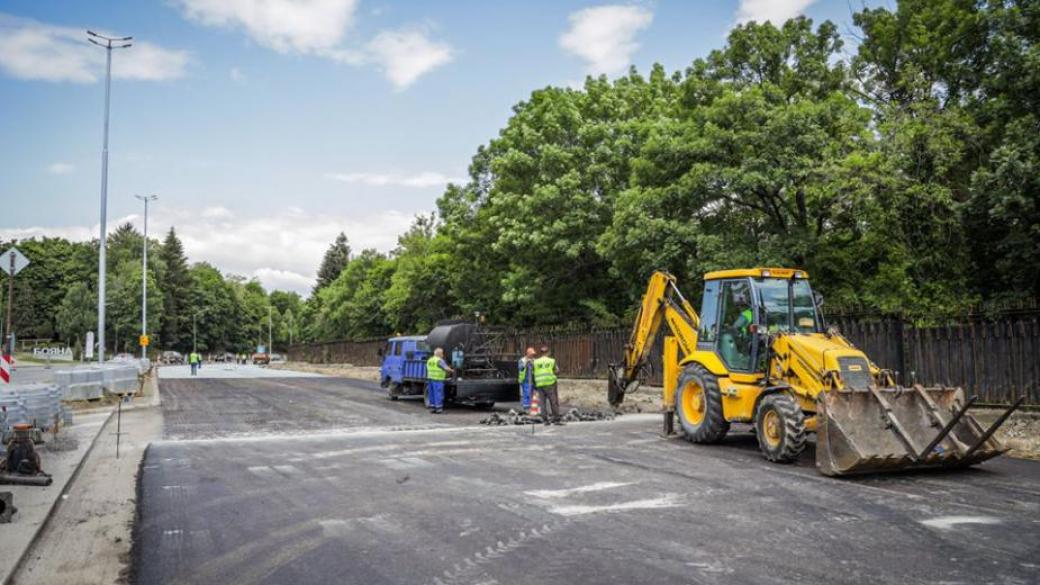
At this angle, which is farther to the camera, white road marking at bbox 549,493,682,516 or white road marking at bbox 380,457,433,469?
white road marking at bbox 380,457,433,469

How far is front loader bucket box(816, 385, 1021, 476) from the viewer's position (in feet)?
31.8

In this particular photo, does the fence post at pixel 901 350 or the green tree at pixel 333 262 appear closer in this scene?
the fence post at pixel 901 350

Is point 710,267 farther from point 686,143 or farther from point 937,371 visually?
point 937,371

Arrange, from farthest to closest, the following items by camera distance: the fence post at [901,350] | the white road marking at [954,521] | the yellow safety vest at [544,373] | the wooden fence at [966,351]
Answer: the yellow safety vest at [544,373], the fence post at [901,350], the wooden fence at [966,351], the white road marking at [954,521]

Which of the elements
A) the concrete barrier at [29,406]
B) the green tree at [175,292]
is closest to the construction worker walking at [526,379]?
the concrete barrier at [29,406]

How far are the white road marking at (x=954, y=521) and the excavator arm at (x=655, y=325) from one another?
6835 millimetres

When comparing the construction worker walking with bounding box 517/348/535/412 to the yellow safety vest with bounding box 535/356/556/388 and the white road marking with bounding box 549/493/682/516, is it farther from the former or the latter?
the white road marking with bounding box 549/493/682/516

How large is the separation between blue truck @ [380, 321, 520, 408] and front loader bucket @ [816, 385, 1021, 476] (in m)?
11.8

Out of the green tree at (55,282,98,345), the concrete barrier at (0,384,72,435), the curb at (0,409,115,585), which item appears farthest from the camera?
the green tree at (55,282,98,345)

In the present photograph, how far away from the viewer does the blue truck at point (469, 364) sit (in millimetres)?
21031

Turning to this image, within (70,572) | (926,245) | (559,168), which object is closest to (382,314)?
(559,168)

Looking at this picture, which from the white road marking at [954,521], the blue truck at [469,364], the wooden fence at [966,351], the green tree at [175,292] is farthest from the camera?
the green tree at [175,292]

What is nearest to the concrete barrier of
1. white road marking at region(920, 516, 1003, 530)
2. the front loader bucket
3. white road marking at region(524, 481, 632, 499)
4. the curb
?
the curb

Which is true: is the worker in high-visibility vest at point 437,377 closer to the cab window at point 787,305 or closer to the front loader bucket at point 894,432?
the cab window at point 787,305
